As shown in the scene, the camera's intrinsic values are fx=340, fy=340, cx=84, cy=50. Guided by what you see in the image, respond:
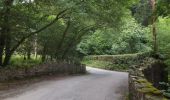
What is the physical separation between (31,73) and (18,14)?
439cm

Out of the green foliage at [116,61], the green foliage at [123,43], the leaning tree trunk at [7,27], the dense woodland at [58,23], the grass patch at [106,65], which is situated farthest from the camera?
the green foliage at [123,43]

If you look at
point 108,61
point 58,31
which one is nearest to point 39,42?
point 58,31

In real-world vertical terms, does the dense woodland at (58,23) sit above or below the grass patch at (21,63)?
above

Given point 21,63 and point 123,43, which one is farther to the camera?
point 123,43

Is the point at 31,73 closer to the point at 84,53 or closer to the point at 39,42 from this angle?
the point at 39,42

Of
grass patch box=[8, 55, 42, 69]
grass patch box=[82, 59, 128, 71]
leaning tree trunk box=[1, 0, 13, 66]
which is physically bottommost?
grass patch box=[82, 59, 128, 71]

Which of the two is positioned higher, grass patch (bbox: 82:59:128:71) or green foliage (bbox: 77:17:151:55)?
green foliage (bbox: 77:17:151:55)

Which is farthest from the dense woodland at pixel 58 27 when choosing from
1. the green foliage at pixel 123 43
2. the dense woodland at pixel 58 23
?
the green foliage at pixel 123 43

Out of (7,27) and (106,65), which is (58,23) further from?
(106,65)

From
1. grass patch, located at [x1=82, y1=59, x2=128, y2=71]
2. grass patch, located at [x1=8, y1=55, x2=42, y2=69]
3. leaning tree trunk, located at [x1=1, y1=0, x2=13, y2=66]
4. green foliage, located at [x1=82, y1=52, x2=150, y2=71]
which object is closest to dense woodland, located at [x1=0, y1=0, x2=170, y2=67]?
leaning tree trunk, located at [x1=1, y1=0, x2=13, y2=66]

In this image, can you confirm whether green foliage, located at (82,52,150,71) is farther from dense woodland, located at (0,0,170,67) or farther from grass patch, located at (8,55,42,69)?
grass patch, located at (8,55,42,69)

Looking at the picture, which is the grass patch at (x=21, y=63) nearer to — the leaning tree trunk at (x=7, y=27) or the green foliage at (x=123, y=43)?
the leaning tree trunk at (x=7, y=27)

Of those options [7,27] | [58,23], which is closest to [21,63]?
[58,23]

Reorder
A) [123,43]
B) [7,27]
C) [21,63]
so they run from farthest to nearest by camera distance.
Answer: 1. [123,43]
2. [21,63]
3. [7,27]
